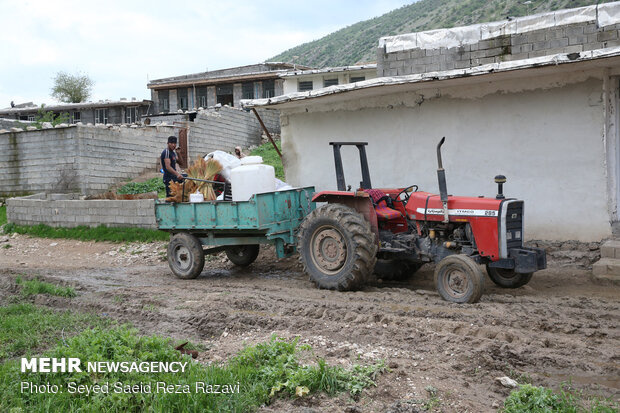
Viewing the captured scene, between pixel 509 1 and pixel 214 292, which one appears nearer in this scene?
pixel 214 292

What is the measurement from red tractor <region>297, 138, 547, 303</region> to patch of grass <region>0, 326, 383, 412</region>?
289 centimetres

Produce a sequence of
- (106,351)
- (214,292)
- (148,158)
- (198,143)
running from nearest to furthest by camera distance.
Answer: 1. (106,351)
2. (214,292)
3. (148,158)
4. (198,143)

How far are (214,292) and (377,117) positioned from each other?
5.11m

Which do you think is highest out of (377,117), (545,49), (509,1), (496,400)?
(509,1)

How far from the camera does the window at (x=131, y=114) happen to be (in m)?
40.9

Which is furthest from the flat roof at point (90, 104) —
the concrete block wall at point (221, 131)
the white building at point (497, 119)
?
the white building at point (497, 119)

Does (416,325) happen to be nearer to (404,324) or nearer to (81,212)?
(404,324)

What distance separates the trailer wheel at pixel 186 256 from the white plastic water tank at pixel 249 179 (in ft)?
3.86

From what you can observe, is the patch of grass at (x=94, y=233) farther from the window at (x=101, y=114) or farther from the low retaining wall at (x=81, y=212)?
the window at (x=101, y=114)

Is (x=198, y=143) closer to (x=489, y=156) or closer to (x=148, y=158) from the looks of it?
(x=148, y=158)

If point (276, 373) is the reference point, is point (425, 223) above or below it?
above

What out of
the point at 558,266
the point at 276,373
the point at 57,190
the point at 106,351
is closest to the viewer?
the point at 276,373

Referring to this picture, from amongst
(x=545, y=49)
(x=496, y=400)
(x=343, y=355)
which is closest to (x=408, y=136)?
(x=545, y=49)

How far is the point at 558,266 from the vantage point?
8891 mm
